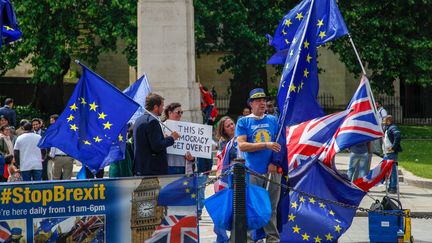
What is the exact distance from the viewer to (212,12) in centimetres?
3319

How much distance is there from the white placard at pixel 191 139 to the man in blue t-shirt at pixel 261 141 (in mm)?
1512

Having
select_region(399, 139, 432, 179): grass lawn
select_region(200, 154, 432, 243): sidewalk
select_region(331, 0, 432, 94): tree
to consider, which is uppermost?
select_region(331, 0, 432, 94): tree

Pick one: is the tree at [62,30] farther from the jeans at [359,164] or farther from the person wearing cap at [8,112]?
the jeans at [359,164]

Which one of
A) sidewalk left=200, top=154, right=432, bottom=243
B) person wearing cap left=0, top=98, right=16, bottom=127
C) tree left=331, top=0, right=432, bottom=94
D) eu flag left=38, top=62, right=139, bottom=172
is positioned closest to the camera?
eu flag left=38, top=62, right=139, bottom=172

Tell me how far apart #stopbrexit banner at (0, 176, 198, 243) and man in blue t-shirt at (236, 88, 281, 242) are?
1309 millimetres

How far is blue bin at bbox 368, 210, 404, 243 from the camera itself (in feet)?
37.3

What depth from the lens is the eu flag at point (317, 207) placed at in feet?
39.0

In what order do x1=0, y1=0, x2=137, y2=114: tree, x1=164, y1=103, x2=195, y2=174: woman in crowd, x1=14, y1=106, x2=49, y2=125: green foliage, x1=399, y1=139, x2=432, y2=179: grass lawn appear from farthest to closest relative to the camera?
x1=14, y1=106, x2=49, y2=125: green foliage < x1=0, y1=0, x2=137, y2=114: tree < x1=399, y1=139, x2=432, y2=179: grass lawn < x1=164, y1=103, x2=195, y2=174: woman in crowd

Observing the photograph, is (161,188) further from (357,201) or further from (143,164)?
(357,201)

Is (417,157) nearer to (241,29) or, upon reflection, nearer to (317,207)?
(241,29)

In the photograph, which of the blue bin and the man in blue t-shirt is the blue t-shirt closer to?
the man in blue t-shirt

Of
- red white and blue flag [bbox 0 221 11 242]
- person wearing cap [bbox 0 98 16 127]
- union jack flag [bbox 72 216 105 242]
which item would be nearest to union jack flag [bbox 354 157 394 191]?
union jack flag [bbox 72 216 105 242]

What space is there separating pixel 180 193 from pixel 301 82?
263cm

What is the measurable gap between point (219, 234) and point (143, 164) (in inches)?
49.4
